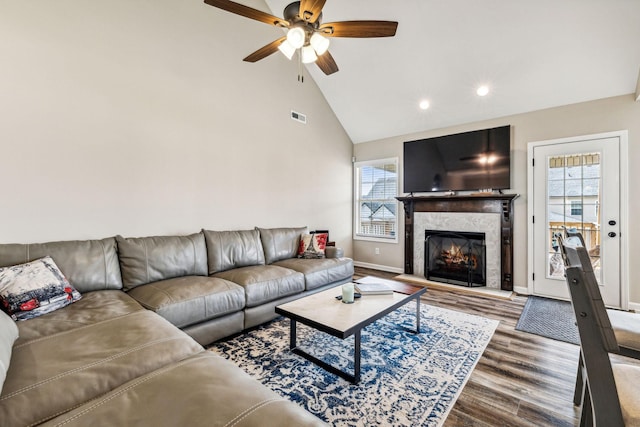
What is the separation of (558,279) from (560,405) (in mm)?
2680

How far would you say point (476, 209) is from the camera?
14.3 ft

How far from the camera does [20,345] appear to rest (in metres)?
1.41

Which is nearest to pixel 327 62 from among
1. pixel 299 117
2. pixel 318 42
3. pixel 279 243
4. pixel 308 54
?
pixel 308 54

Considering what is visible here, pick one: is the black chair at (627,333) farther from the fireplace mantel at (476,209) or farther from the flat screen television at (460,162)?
the flat screen television at (460,162)

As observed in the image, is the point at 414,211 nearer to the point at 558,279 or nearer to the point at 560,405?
the point at 558,279

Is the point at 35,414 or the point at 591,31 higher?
the point at 591,31

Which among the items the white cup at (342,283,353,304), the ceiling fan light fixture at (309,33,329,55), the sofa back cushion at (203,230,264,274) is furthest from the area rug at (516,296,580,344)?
the ceiling fan light fixture at (309,33,329,55)

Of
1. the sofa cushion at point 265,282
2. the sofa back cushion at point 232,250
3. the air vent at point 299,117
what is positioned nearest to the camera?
the sofa cushion at point 265,282

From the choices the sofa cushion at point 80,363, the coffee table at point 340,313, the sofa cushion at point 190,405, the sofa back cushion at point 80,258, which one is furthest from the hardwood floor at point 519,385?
the sofa back cushion at point 80,258

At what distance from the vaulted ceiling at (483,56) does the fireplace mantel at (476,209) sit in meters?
1.22

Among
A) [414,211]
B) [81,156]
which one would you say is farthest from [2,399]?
[414,211]

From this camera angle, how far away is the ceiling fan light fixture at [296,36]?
2.23 meters

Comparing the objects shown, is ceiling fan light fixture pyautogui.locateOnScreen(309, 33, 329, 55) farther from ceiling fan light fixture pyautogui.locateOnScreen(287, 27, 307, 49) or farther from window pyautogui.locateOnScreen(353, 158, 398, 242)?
window pyautogui.locateOnScreen(353, 158, 398, 242)

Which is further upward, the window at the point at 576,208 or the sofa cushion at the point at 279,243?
the window at the point at 576,208
